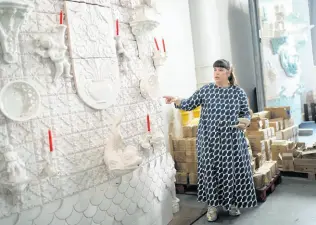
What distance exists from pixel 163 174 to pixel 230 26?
12.5ft

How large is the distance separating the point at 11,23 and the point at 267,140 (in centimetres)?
362

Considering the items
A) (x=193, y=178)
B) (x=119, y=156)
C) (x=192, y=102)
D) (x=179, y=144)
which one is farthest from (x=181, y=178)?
(x=119, y=156)

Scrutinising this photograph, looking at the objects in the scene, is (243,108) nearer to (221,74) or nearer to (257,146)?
(221,74)

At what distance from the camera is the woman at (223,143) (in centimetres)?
346

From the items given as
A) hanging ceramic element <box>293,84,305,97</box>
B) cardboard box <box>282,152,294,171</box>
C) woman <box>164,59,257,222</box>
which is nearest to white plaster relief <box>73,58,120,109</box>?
woman <box>164,59,257,222</box>

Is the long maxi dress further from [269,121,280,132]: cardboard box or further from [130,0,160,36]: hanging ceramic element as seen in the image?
[269,121,280,132]: cardboard box

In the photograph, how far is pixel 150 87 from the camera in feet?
11.1

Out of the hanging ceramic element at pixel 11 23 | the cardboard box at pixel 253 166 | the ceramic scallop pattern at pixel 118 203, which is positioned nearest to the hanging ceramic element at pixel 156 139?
the ceramic scallop pattern at pixel 118 203

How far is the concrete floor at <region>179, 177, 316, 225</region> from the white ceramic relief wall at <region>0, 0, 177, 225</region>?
2.83 feet

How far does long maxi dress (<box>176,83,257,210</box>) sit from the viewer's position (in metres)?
3.46

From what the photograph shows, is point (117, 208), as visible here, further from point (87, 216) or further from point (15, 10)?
point (15, 10)

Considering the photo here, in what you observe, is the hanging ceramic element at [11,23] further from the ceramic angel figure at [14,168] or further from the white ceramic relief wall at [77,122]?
the ceramic angel figure at [14,168]

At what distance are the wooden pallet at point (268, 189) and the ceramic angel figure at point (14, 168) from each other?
2.75m

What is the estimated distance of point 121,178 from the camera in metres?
3.03
